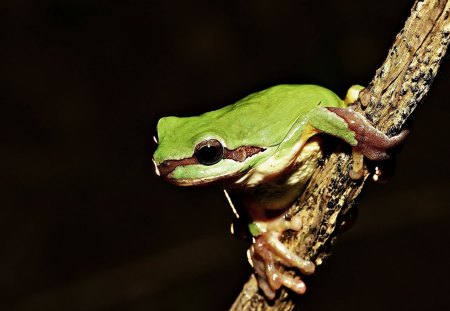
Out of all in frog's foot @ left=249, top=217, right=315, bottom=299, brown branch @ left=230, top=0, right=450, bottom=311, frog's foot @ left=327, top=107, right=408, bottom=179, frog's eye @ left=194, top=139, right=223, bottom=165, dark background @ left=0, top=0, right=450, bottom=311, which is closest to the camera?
brown branch @ left=230, top=0, right=450, bottom=311

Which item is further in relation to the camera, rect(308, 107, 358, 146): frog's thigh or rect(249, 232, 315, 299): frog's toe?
rect(249, 232, 315, 299): frog's toe

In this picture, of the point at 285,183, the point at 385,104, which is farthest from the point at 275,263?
the point at 385,104

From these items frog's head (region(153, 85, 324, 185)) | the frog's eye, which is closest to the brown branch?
frog's head (region(153, 85, 324, 185))

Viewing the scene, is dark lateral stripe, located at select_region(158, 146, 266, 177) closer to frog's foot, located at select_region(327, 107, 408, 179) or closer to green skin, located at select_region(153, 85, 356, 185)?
green skin, located at select_region(153, 85, 356, 185)

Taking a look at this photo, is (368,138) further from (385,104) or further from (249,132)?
(249,132)

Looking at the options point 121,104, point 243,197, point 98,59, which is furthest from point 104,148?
point 243,197

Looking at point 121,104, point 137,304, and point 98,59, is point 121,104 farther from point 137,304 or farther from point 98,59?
point 137,304

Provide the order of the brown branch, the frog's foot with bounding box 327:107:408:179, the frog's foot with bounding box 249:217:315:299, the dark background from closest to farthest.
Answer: the brown branch, the frog's foot with bounding box 327:107:408:179, the frog's foot with bounding box 249:217:315:299, the dark background
